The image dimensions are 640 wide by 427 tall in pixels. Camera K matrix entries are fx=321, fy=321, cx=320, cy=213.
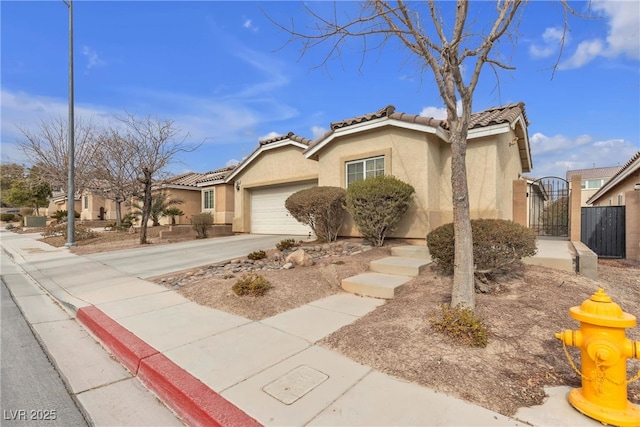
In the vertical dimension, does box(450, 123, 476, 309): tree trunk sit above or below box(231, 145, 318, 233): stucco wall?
below

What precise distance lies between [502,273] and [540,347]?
259 cm

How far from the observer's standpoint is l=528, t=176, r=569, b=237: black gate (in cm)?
1076

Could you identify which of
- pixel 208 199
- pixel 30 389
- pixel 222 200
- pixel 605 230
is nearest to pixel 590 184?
pixel 605 230

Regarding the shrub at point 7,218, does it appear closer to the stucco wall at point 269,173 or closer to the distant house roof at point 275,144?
the stucco wall at point 269,173

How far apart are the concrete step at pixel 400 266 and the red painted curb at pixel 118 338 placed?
4819mm

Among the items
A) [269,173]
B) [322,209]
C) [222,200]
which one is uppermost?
[269,173]

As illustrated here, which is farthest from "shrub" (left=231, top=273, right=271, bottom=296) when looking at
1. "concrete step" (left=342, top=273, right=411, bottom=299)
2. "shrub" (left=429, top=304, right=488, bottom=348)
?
"shrub" (left=429, top=304, right=488, bottom=348)

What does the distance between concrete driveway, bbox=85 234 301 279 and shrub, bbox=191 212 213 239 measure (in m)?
2.78

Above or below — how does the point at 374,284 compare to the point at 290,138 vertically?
below

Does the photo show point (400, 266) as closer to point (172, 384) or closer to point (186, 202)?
point (172, 384)

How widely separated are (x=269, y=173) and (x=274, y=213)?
197 centimetres

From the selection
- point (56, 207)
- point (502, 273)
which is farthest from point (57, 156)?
point (56, 207)

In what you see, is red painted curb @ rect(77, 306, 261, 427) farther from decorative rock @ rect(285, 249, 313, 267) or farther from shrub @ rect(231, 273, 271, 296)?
decorative rock @ rect(285, 249, 313, 267)

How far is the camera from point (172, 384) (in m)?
3.24
